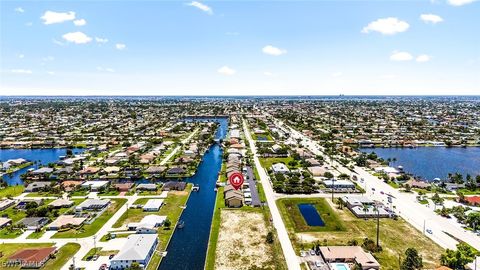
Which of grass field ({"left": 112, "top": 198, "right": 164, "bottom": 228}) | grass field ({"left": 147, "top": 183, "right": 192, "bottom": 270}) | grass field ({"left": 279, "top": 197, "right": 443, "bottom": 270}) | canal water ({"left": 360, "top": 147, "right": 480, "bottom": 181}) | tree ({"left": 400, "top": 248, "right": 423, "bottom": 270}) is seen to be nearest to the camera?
tree ({"left": 400, "top": 248, "right": 423, "bottom": 270})

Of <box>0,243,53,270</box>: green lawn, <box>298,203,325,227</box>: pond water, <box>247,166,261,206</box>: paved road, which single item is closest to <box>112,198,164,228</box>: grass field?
A: <box>0,243,53,270</box>: green lawn

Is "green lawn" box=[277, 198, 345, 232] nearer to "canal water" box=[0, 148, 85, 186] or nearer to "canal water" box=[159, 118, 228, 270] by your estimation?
"canal water" box=[159, 118, 228, 270]

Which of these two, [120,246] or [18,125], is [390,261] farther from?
[18,125]

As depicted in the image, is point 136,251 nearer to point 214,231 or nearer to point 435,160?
point 214,231

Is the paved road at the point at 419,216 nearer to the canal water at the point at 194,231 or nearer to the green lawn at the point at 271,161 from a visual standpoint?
the green lawn at the point at 271,161

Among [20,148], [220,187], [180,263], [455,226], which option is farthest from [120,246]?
[20,148]

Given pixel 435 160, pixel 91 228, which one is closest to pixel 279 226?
pixel 91 228

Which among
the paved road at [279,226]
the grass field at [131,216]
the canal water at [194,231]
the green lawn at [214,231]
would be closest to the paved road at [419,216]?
the paved road at [279,226]
